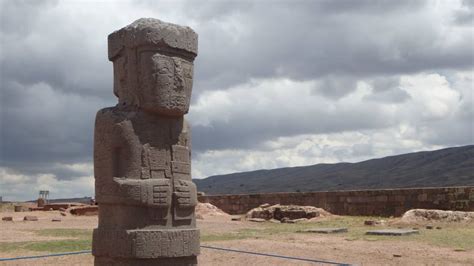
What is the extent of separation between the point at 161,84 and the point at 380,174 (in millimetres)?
64267

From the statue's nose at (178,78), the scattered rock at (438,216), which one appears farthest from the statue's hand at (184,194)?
the scattered rock at (438,216)

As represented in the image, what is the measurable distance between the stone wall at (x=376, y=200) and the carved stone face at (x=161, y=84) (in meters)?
14.1

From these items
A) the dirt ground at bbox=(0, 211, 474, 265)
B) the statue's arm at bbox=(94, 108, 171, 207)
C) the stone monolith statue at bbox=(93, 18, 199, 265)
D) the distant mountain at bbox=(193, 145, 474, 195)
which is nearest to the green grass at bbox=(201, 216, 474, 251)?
the dirt ground at bbox=(0, 211, 474, 265)

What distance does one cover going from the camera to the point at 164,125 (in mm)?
7125

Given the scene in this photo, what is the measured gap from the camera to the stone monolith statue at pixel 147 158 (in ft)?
21.9

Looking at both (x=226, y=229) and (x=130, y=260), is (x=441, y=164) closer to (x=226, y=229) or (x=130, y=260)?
(x=226, y=229)

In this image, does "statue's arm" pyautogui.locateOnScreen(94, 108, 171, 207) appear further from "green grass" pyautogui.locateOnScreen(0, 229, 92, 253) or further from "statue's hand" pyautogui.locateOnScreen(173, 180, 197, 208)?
"green grass" pyautogui.locateOnScreen(0, 229, 92, 253)

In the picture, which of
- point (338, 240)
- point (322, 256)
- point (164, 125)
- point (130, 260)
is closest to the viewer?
point (130, 260)

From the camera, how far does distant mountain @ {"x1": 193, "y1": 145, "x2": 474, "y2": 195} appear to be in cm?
5938

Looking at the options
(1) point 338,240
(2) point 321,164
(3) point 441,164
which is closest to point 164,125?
(1) point 338,240

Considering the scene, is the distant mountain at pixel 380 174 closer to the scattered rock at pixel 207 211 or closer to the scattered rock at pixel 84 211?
Answer: the scattered rock at pixel 207 211

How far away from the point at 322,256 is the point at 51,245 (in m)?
5.43

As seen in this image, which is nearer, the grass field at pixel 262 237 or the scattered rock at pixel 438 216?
the grass field at pixel 262 237

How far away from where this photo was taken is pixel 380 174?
68.4m
